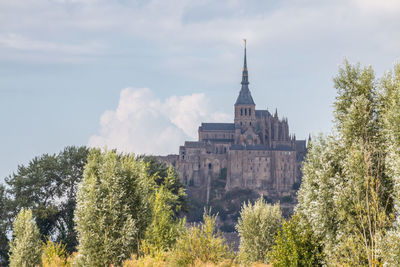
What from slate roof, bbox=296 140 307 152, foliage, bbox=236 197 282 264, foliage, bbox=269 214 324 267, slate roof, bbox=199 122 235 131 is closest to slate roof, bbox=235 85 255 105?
slate roof, bbox=199 122 235 131

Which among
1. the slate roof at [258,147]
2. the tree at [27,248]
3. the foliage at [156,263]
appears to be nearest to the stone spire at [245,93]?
the slate roof at [258,147]

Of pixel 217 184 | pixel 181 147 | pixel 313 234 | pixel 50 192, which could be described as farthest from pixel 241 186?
pixel 313 234

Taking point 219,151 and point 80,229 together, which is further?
point 219,151

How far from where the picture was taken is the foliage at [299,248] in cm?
2830

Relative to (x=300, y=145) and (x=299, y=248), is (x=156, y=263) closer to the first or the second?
(x=299, y=248)

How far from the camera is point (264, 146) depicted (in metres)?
166

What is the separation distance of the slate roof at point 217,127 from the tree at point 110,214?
153968mm

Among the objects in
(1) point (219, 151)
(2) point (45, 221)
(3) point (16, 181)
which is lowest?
(2) point (45, 221)

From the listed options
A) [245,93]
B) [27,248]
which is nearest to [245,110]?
[245,93]

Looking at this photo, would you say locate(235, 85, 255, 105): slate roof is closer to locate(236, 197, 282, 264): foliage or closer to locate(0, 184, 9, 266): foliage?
locate(0, 184, 9, 266): foliage

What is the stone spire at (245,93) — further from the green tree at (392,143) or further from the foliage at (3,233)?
the green tree at (392,143)

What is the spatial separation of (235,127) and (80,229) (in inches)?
6090

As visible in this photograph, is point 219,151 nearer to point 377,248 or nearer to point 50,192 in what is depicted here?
point 50,192

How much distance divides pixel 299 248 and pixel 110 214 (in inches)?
369
